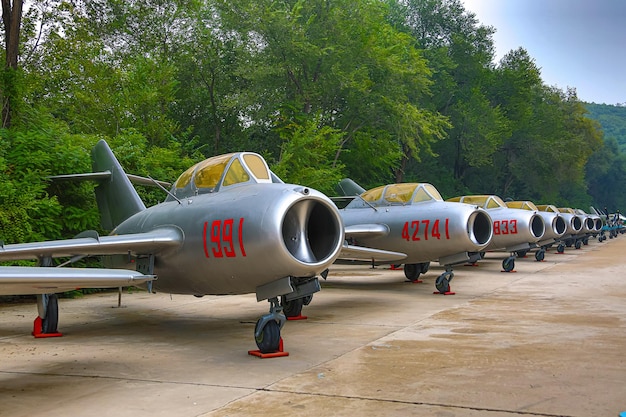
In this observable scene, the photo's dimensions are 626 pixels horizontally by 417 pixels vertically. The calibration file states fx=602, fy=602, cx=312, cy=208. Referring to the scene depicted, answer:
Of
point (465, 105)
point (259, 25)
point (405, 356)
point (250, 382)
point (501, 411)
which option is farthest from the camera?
point (465, 105)

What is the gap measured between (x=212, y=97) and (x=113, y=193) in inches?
772

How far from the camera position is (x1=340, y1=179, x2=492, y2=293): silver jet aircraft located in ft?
39.9

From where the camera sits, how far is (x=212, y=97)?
29.3 meters

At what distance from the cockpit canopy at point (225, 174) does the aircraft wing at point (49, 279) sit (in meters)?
2.66

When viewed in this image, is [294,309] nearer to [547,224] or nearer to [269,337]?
[269,337]

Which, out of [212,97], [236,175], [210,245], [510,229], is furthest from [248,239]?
[212,97]

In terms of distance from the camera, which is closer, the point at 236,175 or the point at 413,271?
the point at 236,175

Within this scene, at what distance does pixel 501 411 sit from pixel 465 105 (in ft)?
132

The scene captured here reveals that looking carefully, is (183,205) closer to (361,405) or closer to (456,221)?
(361,405)

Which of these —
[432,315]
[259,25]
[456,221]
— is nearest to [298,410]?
[432,315]

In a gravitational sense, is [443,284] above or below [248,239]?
below

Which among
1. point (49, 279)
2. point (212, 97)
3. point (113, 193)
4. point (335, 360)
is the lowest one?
point (335, 360)

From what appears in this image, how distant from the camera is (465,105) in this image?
42438mm

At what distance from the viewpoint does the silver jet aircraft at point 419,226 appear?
12.2 meters
